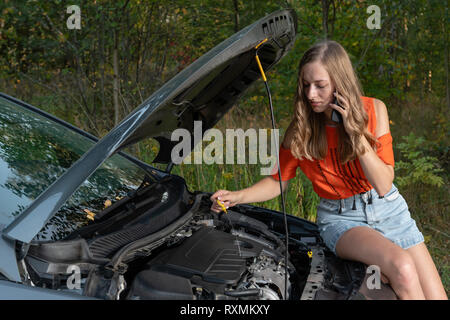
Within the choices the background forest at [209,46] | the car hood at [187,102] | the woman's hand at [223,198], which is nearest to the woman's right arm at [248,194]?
the woman's hand at [223,198]

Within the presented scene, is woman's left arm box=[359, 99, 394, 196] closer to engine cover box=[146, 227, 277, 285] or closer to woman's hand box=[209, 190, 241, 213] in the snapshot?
engine cover box=[146, 227, 277, 285]

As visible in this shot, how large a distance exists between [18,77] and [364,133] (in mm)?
6996

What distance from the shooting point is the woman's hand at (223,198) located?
7.68ft

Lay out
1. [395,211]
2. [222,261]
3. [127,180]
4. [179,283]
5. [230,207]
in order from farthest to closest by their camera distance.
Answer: [230,207]
[127,180]
[395,211]
[222,261]
[179,283]

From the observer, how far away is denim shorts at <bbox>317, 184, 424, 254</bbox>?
A: 2.17m

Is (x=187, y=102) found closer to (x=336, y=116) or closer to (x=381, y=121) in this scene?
(x=336, y=116)

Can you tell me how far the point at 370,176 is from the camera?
2.08m

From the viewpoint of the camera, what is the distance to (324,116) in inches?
92.0

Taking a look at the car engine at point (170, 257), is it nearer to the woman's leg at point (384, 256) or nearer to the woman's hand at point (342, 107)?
the woman's leg at point (384, 256)

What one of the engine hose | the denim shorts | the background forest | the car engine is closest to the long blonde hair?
the denim shorts

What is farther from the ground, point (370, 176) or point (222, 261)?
point (370, 176)

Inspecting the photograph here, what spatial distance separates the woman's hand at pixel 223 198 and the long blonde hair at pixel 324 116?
1.17 feet
